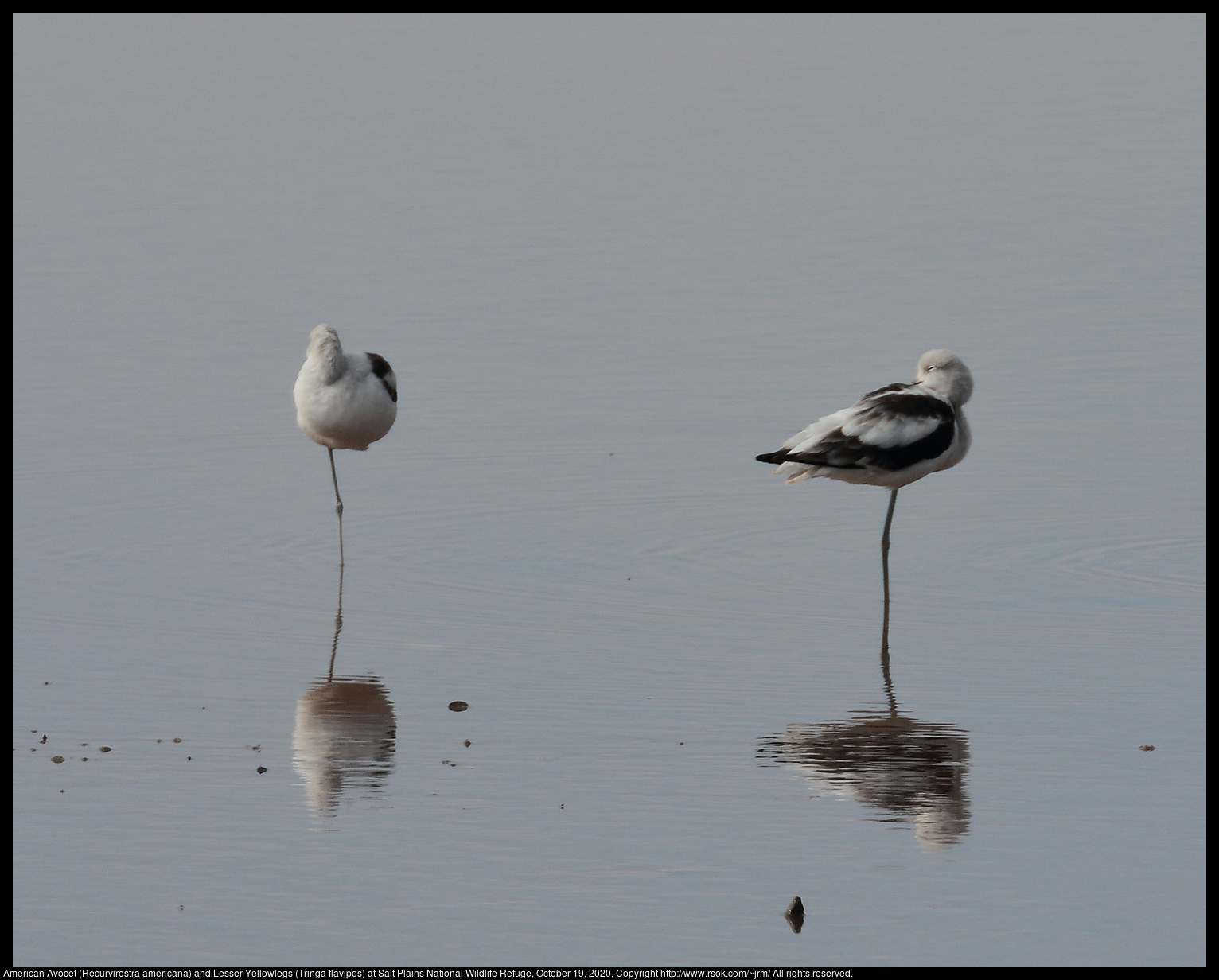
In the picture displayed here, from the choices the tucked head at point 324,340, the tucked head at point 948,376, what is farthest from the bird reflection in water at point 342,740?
the tucked head at point 948,376

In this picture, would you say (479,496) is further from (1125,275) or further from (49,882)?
(1125,275)

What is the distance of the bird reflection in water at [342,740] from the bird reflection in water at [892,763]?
5.07ft

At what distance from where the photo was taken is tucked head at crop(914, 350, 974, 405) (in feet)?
41.4

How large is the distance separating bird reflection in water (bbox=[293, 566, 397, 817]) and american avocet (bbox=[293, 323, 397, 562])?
136 inches

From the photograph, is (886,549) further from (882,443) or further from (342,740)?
(342,740)

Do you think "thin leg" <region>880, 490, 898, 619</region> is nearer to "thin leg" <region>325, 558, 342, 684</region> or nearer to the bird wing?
the bird wing

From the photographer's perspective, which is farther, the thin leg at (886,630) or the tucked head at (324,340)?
the tucked head at (324,340)

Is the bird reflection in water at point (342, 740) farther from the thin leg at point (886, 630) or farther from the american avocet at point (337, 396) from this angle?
the american avocet at point (337, 396)

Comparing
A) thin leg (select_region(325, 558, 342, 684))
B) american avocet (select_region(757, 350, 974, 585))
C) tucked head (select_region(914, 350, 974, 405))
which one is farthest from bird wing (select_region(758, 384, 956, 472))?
thin leg (select_region(325, 558, 342, 684))

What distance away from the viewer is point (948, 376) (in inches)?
497

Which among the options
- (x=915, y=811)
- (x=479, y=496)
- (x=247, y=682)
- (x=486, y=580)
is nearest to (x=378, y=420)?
(x=479, y=496)

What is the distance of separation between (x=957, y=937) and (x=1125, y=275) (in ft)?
48.5

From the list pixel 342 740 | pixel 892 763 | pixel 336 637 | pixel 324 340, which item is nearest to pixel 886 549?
pixel 336 637

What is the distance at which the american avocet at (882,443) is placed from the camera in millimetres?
12172
